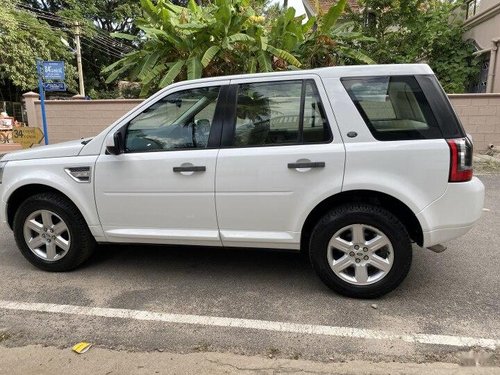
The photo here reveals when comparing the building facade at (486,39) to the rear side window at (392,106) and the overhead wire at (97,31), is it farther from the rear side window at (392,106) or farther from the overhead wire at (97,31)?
the overhead wire at (97,31)

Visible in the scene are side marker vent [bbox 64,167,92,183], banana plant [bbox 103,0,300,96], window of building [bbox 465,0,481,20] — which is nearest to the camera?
side marker vent [bbox 64,167,92,183]

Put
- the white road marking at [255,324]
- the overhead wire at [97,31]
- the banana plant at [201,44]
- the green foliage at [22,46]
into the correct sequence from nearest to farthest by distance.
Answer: the white road marking at [255,324], the banana plant at [201,44], the green foliage at [22,46], the overhead wire at [97,31]

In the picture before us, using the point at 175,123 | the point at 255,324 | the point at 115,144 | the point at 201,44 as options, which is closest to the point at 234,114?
the point at 175,123

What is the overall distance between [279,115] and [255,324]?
1688 mm

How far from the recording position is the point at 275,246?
3.70 m

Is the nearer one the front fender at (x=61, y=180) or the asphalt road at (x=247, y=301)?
the asphalt road at (x=247, y=301)

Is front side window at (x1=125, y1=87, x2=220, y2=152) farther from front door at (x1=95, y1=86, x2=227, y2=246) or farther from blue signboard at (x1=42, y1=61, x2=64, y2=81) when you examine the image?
blue signboard at (x1=42, y1=61, x2=64, y2=81)

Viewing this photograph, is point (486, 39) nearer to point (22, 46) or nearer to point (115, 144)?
point (115, 144)

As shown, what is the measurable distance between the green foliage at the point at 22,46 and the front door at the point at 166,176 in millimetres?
18303

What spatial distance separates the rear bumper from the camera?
3.32 m

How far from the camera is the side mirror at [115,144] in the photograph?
12.5 ft

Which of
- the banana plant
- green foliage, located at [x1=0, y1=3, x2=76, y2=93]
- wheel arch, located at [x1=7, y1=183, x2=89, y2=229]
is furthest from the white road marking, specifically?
green foliage, located at [x1=0, y1=3, x2=76, y2=93]

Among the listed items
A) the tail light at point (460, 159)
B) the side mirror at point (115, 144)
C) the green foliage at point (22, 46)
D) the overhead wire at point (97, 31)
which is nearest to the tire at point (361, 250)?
the tail light at point (460, 159)

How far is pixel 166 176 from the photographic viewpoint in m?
3.74
